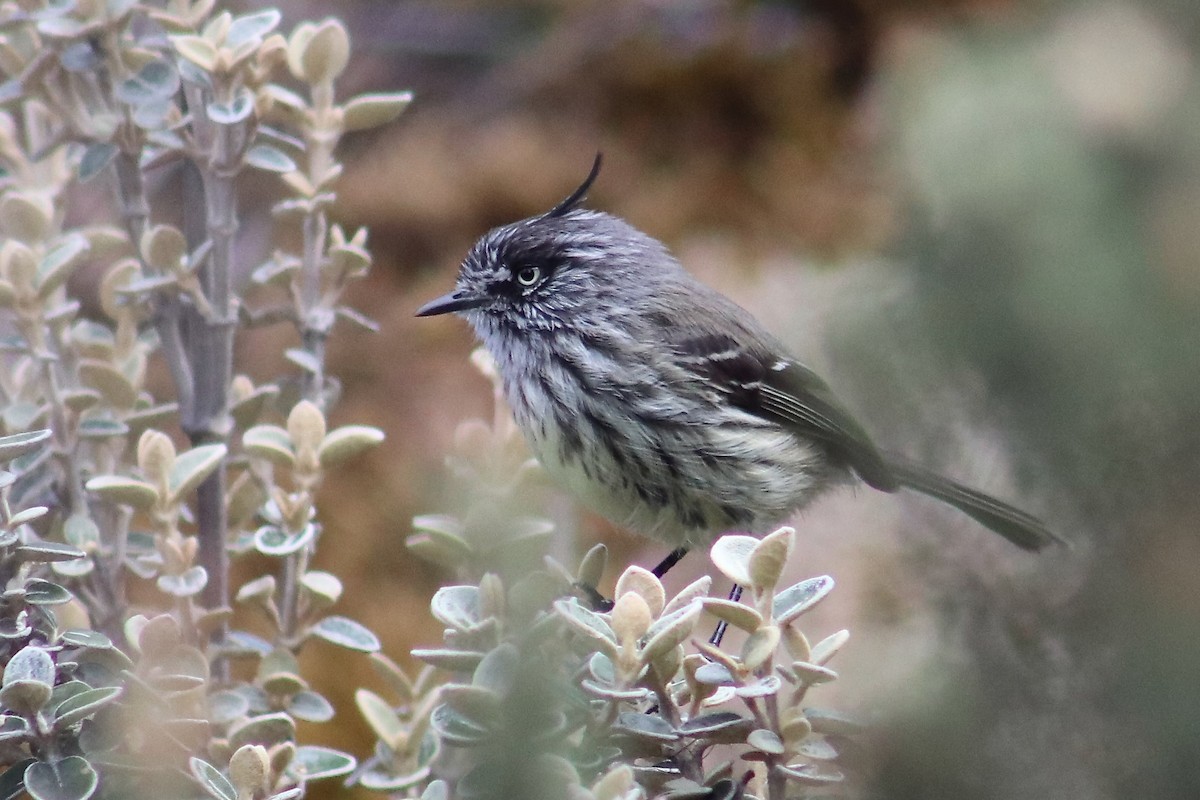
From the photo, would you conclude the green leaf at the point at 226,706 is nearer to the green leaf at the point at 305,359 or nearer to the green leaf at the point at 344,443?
the green leaf at the point at 344,443

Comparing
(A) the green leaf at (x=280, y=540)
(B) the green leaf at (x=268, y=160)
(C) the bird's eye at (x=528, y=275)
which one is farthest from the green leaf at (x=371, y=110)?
(C) the bird's eye at (x=528, y=275)

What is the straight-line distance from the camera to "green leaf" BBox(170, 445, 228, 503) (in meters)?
1.54

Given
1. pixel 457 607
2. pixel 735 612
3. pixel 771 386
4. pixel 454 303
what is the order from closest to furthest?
pixel 735 612, pixel 457 607, pixel 454 303, pixel 771 386

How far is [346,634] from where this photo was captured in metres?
1.65

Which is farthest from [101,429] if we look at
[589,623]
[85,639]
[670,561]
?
[670,561]

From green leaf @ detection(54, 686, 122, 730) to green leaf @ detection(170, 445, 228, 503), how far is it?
0.31 metres

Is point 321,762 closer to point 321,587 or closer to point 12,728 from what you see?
point 321,587

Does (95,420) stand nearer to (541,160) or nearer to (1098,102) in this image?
(1098,102)

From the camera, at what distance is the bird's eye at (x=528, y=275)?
9.79ft

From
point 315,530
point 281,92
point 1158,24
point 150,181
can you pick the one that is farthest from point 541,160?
point 1158,24

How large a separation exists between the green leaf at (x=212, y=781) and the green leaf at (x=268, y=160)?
789 mm

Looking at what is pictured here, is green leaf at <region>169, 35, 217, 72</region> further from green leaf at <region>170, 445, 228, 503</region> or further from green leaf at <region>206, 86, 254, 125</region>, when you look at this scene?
green leaf at <region>170, 445, 228, 503</region>

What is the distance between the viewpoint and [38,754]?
132 cm

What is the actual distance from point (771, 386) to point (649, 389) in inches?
16.5
